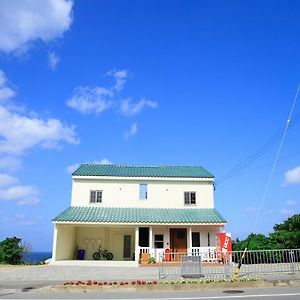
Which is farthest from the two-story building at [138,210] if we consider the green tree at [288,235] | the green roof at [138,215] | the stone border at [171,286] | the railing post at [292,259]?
the stone border at [171,286]

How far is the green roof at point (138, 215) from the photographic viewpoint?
86.4ft

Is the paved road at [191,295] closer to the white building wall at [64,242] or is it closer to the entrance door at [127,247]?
the white building wall at [64,242]

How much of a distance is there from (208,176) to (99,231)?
9.64 meters

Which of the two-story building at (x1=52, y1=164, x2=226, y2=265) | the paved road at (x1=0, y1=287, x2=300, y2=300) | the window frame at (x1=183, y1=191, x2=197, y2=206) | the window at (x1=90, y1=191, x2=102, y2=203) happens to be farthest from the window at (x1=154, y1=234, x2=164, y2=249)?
the paved road at (x1=0, y1=287, x2=300, y2=300)

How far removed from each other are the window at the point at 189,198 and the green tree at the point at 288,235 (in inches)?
250

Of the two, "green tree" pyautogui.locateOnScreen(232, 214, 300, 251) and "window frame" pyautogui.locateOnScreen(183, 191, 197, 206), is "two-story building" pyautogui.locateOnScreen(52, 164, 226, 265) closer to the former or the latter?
"window frame" pyautogui.locateOnScreen(183, 191, 197, 206)

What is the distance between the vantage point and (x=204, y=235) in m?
28.2

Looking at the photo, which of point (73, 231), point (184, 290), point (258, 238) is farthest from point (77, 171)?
point (184, 290)

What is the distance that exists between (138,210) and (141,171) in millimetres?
4035

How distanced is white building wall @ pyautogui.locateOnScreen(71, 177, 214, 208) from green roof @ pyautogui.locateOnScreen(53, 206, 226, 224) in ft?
1.78

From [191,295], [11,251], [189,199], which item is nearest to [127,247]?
[189,199]

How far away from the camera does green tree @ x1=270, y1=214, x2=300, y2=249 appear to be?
23797 millimetres

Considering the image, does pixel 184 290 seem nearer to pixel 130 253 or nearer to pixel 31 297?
pixel 31 297

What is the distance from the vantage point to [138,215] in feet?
90.0
